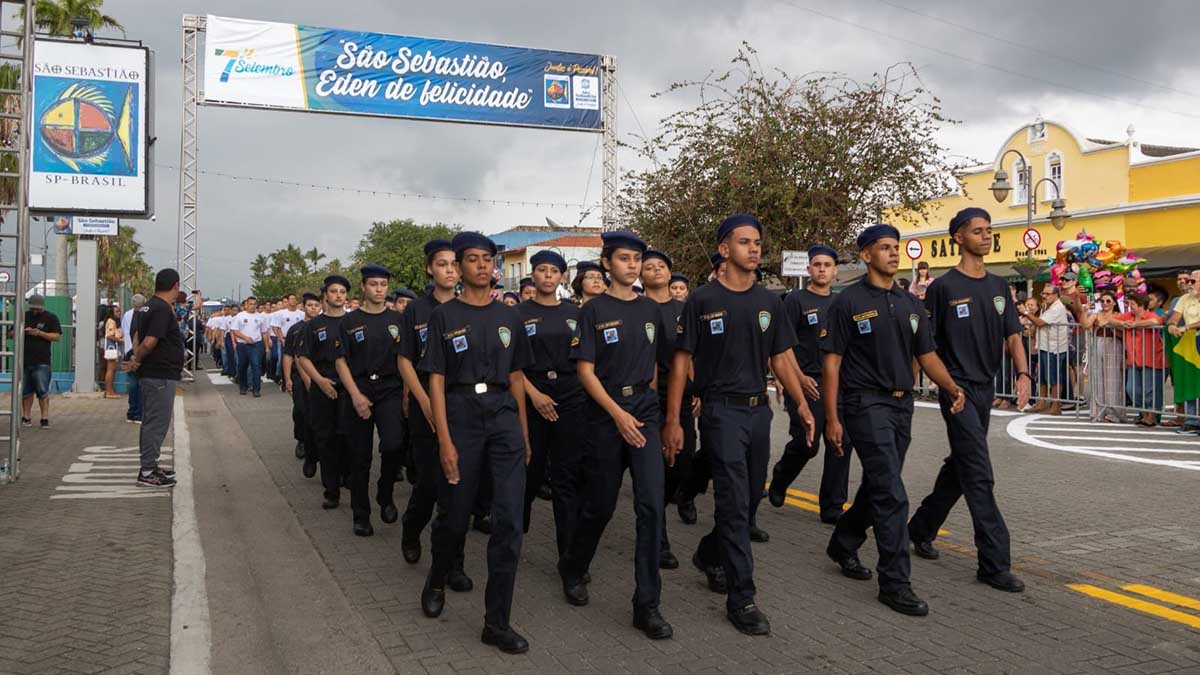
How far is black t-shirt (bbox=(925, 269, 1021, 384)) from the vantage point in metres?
5.88

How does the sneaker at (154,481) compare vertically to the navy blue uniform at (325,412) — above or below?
below

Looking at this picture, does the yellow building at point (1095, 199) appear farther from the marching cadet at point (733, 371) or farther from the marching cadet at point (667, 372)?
the marching cadet at point (733, 371)

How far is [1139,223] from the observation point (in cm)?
3047

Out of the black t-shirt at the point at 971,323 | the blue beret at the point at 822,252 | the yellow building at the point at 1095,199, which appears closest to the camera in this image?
the black t-shirt at the point at 971,323

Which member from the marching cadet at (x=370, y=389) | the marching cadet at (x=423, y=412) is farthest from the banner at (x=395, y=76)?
the marching cadet at (x=423, y=412)

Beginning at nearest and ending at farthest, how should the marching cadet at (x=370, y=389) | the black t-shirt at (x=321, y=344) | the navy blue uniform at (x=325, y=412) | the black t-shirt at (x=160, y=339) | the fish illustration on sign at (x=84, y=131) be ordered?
the marching cadet at (x=370, y=389)
the black t-shirt at (x=321, y=344)
the navy blue uniform at (x=325, y=412)
the black t-shirt at (x=160, y=339)
the fish illustration on sign at (x=84, y=131)

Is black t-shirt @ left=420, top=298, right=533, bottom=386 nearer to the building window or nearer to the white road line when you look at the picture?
the white road line

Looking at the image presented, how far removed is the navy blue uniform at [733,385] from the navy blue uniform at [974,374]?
1.22 m

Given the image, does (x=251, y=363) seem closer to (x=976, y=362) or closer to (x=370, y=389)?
(x=370, y=389)

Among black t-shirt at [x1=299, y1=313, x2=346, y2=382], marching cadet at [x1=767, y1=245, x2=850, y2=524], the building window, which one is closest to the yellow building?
the building window

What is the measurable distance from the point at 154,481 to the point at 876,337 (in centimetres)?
684

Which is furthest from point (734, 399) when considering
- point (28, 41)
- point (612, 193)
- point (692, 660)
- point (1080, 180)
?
point (1080, 180)

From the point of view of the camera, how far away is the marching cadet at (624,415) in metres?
4.94

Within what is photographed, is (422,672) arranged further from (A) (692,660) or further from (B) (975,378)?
(B) (975,378)
